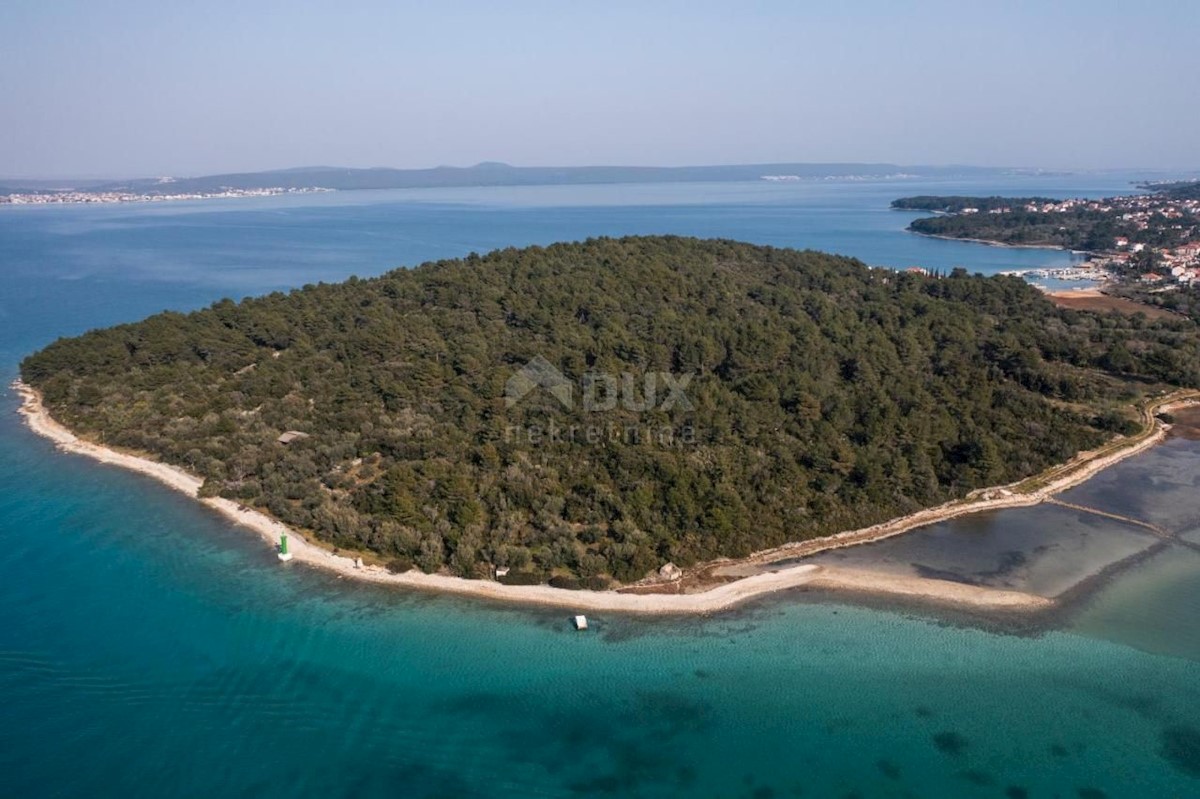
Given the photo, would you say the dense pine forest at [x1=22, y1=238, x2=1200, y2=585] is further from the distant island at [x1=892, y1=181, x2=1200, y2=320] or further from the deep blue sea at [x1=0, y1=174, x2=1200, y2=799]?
the distant island at [x1=892, y1=181, x2=1200, y2=320]

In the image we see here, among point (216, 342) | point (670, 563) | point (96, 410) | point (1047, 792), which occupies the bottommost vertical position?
point (1047, 792)

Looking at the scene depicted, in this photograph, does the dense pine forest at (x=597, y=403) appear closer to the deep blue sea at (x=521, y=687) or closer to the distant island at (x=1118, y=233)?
the deep blue sea at (x=521, y=687)

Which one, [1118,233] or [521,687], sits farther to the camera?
[1118,233]

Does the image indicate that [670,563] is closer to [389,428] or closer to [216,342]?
[389,428]

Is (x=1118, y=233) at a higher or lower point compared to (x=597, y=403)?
higher

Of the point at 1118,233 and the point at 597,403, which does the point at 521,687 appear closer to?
the point at 597,403

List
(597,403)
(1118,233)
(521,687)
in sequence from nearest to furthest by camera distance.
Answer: (521,687)
(597,403)
(1118,233)

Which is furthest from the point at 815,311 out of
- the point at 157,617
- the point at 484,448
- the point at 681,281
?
the point at 157,617

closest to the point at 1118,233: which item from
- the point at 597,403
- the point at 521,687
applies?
the point at 597,403
